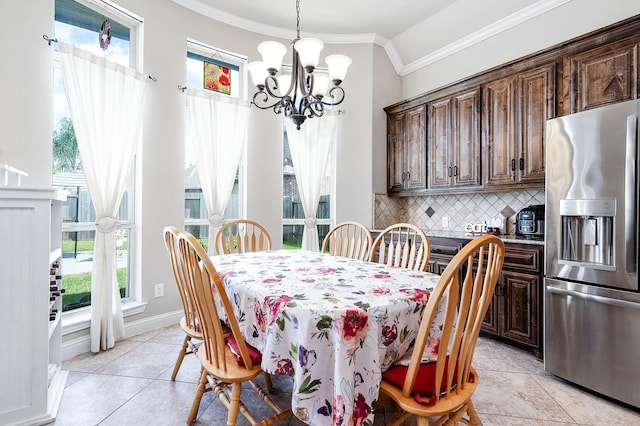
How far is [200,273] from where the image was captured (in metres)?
1.35

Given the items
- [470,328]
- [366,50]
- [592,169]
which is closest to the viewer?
[470,328]

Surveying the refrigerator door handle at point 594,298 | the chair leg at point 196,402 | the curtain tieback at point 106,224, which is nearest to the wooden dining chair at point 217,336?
the chair leg at point 196,402

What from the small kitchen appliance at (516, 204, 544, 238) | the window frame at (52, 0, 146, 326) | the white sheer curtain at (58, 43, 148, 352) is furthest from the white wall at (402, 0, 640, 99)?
the white sheer curtain at (58, 43, 148, 352)

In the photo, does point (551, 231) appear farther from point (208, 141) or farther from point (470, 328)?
point (208, 141)

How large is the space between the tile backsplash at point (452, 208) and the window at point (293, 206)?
1.98 ft

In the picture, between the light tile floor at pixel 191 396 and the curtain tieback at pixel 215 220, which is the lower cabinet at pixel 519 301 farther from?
the curtain tieback at pixel 215 220

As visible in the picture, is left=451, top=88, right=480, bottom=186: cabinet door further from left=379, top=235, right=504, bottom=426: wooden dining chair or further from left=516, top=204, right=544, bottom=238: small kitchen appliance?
left=379, top=235, right=504, bottom=426: wooden dining chair

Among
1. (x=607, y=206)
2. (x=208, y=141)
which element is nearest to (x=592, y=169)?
(x=607, y=206)

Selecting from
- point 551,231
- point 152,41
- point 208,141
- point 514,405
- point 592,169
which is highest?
point 152,41

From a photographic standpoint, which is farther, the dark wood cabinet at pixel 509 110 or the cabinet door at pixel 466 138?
the cabinet door at pixel 466 138

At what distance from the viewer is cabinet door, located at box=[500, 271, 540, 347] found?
253 cm

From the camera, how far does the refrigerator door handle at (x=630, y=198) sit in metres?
1.85

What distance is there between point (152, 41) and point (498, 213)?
363 cm

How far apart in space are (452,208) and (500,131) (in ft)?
3.34
